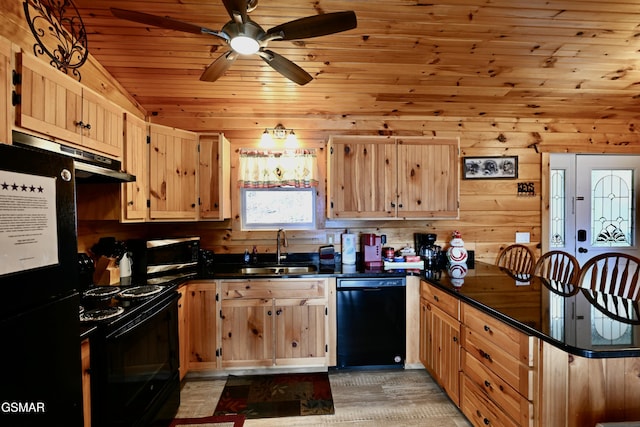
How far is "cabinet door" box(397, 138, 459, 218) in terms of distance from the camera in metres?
2.98

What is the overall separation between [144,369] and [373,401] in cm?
164

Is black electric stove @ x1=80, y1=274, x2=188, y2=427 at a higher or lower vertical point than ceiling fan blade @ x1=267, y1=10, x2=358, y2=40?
lower

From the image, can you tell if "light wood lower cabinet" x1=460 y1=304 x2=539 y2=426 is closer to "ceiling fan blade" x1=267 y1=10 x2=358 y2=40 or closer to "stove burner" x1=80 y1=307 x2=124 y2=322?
"ceiling fan blade" x1=267 y1=10 x2=358 y2=40

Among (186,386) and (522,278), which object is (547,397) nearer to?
(522,278)

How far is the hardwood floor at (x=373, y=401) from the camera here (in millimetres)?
2111

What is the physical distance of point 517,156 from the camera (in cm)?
338

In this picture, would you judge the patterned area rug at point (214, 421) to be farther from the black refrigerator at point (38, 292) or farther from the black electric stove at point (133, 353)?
the black refrigerator at point (38, 292)

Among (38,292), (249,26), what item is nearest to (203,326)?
(38,292)

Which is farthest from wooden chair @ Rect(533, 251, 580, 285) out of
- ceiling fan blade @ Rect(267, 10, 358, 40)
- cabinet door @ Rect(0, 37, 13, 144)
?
cabinet door @ Rect(0, 37, 13, 144)

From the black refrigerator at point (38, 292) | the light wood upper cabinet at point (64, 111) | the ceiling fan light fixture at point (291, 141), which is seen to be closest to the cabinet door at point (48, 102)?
the light wood upper cabinet at point (64, 111)

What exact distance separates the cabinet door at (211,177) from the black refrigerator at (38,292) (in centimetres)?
179

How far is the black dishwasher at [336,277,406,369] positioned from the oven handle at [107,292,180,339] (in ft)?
4.42

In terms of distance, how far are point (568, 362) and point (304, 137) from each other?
2765 mm

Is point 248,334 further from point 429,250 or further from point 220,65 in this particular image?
point 220,65
